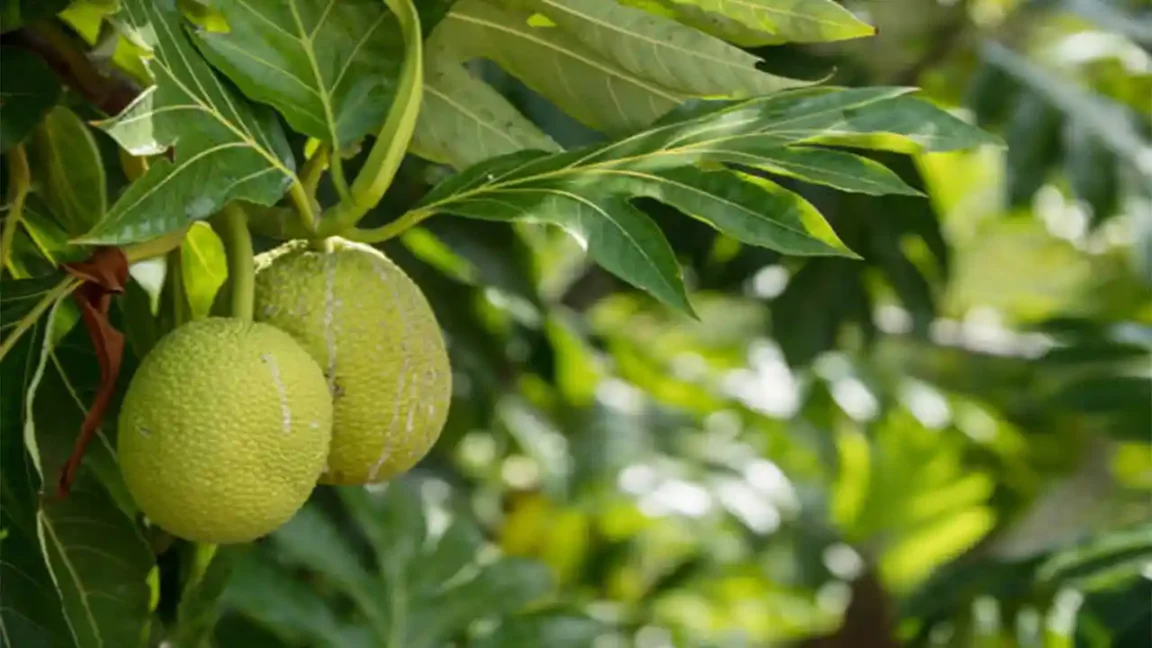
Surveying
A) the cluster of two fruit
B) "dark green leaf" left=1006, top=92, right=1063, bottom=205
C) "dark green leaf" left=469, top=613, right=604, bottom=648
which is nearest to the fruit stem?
the cluster of two fruit

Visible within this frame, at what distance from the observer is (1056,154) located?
3.97 feet

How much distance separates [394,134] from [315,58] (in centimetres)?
5

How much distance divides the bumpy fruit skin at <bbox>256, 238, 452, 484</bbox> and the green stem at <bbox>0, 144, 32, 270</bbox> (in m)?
0.10

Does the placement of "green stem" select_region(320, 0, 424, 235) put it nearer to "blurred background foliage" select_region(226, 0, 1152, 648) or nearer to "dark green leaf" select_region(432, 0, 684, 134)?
"dark green leaf" select_region(432, 0, 684, 134)

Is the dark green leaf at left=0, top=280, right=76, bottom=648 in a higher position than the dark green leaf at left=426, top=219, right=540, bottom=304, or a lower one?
higher

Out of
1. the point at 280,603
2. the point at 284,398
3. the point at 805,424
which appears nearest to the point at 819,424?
the point at 805,424

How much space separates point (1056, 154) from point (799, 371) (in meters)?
0.31

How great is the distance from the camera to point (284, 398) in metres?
0.44

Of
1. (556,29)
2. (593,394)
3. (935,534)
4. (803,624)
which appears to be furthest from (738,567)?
(556,29)

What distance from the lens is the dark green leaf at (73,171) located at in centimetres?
54

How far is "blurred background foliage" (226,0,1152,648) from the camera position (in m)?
0.97

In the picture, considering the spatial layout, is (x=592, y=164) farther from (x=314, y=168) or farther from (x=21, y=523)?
(x=21, y=523)

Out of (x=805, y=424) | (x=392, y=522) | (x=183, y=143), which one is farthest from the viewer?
(x=805, y=424)

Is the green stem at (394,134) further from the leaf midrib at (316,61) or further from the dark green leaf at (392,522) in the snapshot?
the dark green leaf at (392,522)
